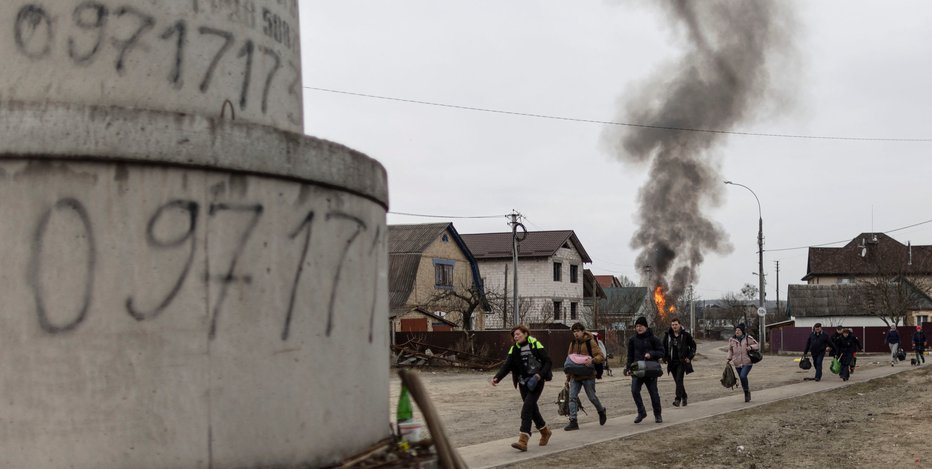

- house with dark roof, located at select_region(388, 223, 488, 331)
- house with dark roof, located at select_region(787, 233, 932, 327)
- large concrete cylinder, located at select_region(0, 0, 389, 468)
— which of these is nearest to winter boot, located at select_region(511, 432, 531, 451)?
large concrete cylinder, located at select_region(0, 0, 389, 468)

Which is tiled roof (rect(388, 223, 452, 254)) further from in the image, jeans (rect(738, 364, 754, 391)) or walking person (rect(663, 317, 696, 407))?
walking person (rect(663, 317, 696, 407))

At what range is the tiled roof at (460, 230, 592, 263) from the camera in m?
55.8

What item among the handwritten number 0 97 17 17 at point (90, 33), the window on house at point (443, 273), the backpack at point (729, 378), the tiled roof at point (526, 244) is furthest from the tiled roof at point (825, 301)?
the handwritten number 0 97 17 17 at point (90, 33)

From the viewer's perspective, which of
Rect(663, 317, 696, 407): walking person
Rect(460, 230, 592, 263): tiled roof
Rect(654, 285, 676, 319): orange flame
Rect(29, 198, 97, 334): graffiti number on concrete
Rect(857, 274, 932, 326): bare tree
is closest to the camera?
Rect(29, 198, 97, 334): graffiti number on concrete

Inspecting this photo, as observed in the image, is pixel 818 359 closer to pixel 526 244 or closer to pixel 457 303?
pixel 457 303

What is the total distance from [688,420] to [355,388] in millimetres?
9582

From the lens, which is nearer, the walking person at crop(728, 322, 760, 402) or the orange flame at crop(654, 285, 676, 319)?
the walking person at crop(728, 322, 760, 402)

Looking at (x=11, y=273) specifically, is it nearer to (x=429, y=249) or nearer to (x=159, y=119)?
(x=159, y=119)

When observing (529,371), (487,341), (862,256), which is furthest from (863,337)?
(529,371)

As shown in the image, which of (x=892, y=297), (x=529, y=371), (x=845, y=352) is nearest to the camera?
(x=529, y=371)

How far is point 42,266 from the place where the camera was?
408 centimetres

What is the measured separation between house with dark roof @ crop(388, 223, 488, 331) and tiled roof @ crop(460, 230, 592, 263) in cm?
587

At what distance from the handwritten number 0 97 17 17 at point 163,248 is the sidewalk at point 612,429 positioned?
5.52 meters

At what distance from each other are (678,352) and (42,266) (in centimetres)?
1317
